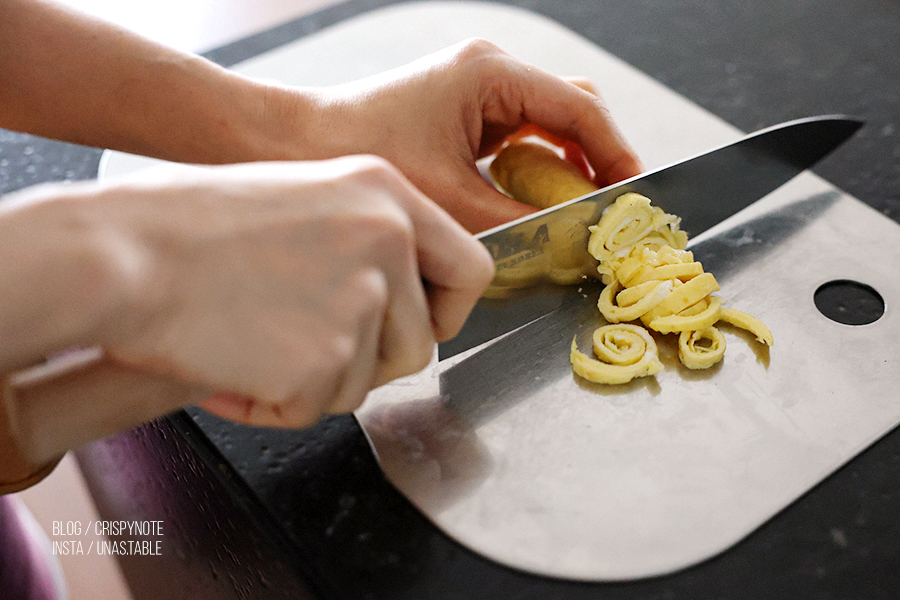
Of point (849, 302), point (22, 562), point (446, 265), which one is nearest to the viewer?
point (446, 265)

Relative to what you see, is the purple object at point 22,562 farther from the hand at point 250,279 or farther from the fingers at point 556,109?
the fingers at point 556,109

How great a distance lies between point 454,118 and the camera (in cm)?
112

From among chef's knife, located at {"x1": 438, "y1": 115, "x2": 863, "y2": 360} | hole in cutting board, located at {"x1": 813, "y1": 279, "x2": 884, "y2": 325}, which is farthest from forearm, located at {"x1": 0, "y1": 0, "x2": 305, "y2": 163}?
hole in cutting board, located at {"x1": 813, "y1": 279, "x2": 884, "y2": 325}

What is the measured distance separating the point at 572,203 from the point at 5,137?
1.14 metres

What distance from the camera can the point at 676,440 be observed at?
3.03 ft

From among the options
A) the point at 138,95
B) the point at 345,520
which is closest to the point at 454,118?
the point at 138,95

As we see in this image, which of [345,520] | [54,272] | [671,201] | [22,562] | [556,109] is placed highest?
[54,272]

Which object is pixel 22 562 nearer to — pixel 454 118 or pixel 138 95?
pixel 138 95

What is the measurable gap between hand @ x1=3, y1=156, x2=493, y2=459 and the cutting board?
24 centimetres

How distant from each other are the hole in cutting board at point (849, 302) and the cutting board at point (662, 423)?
1cm

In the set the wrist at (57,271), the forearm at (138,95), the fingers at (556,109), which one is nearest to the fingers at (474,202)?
the fingers at (556,109)

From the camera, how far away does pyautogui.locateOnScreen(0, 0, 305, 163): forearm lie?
3.74 ft

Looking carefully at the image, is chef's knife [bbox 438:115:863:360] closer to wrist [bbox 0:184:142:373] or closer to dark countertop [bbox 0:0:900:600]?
dark countertop [bbox 0:0:900:600]

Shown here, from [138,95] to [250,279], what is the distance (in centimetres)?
68
